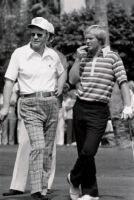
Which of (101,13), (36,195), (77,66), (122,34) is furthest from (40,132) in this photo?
(122,34)

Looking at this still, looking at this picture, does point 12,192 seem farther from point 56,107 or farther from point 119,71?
point 119,71

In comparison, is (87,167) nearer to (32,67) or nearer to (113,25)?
(32,67)

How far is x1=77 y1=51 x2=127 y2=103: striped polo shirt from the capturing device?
9680mm

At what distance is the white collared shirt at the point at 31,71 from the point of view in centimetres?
1010

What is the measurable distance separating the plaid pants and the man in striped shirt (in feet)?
1.35

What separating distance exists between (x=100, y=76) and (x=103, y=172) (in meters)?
5.22

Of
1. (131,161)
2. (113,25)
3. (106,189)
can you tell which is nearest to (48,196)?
(106,189)

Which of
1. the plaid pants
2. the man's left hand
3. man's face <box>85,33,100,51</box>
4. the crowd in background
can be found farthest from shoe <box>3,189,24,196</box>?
the crowd in background

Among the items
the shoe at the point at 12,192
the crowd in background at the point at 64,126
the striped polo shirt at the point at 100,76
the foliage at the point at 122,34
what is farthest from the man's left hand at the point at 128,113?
the foliage at the point at 122,34

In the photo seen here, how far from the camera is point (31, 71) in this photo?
10.1 metres

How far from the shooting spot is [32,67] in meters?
10.1

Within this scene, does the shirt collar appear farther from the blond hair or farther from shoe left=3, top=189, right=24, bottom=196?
shoe left=3, top=189, right=24, bottom=196

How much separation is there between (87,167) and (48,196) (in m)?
0.72

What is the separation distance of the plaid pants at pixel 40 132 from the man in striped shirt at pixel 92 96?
0.41 m
